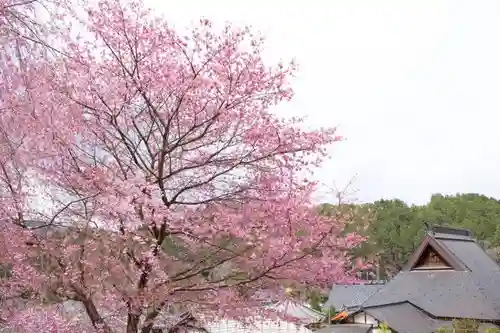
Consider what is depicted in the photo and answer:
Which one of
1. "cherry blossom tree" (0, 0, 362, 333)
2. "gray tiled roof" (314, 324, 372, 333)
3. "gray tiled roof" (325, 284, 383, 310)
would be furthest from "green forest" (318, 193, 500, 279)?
"cherry blossom tree" (0, 0, 362, 333)

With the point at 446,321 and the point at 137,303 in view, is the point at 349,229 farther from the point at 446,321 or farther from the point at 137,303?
the point at 446,321

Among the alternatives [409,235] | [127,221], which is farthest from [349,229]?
[409,235]

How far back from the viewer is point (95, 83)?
481cm

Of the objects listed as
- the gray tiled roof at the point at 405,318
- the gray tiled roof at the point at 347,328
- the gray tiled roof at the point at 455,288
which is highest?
the gray tiled roof at the point at 455,288

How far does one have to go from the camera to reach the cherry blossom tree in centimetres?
445

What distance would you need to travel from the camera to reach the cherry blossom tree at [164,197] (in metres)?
4.45

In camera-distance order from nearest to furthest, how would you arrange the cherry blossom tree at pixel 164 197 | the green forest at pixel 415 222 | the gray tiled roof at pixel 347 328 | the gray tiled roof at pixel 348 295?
1. the cherry blossom tree at pixel 164 197
2. the gray tiled roof at pixel 347 328
3. the gray tiled roof at pixel 348 295
4. the green forest at pixel 415 222

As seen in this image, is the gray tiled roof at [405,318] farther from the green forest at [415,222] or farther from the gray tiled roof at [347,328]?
the green forest at [415,222]

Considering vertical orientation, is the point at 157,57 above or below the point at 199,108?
above

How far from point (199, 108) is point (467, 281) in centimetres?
1506

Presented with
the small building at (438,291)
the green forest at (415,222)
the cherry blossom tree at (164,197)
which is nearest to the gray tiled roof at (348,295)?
the green forest at (415,222)

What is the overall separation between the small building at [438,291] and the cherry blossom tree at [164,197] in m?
12.5

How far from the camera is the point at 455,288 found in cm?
1711

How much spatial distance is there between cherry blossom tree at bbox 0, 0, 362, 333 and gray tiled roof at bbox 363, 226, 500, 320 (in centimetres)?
1265
